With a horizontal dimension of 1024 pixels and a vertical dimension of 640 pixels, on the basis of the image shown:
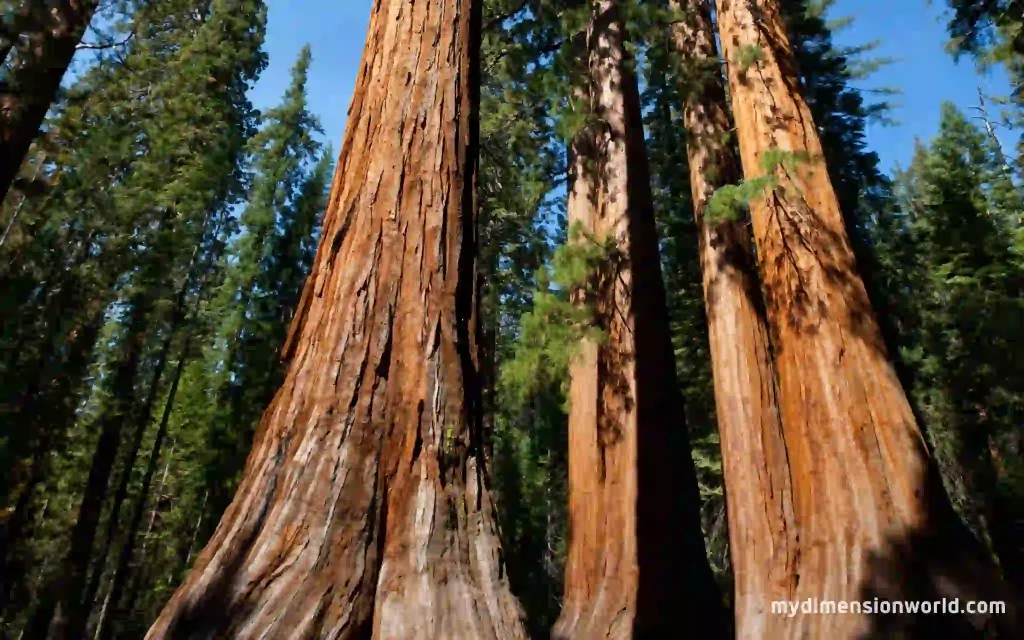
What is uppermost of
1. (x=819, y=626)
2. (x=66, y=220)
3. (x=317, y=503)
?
(x=66, y=220)

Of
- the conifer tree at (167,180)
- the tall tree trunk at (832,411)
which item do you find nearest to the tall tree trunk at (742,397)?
the tall tree trunk at (832,411)

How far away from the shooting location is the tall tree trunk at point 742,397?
4.88 m

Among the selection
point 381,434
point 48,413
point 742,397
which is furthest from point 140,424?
point 381,434

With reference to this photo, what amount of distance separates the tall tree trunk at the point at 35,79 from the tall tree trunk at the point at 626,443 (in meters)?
4.83

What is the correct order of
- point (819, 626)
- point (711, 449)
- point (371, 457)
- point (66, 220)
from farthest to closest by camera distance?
point (66, 220), point (711, 449), point (819, 626), point (371, 457)

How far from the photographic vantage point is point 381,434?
2471mm

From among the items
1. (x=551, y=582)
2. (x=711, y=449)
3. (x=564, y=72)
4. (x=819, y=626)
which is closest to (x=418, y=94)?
(x=819, y=626)

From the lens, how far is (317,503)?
2.26 m

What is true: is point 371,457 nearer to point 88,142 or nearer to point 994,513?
point 88,142

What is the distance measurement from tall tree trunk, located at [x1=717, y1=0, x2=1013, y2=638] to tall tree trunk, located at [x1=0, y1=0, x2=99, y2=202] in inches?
235

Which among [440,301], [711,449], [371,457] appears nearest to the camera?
[371,457]

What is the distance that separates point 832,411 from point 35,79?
22.7 ft

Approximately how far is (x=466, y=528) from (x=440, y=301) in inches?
34.6

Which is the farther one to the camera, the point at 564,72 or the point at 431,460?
the point at 564,72
